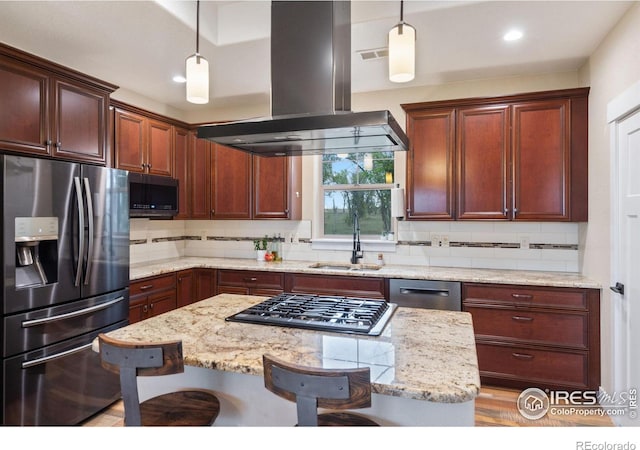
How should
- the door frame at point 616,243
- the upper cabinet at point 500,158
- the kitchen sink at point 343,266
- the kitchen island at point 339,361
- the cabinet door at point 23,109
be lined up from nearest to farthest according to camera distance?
the kitchen island at point 339,361 → the cabinet door at point 23,109 → the door frame at point 616,243 → the upper cabinet at point 500,158 → the kitchen sink at point 343,266

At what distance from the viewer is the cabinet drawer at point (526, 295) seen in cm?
291

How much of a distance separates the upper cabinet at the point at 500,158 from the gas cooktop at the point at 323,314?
5.49 feet

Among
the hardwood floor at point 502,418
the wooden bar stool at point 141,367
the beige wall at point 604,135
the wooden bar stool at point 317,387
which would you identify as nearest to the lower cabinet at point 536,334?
the beige wall at point 604,135

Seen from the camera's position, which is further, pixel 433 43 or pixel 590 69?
pixel 590 69

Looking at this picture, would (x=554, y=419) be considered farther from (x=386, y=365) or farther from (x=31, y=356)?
(x=31, y=356)

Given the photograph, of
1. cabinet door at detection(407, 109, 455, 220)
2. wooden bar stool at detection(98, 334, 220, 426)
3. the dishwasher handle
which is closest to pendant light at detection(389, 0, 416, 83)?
wooden bar stool at detection(98, 334, 220, 426)

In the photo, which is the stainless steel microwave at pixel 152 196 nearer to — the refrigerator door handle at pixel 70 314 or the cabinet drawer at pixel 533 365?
the refrigerator door handle at pixel 70 314

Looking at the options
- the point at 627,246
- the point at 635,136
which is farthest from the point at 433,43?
the point at 627,246

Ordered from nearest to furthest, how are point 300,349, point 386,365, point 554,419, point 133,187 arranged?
point 386,365 < point 300,349 < point 554,419 < point 133,187

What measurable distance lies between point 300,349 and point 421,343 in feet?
1.56

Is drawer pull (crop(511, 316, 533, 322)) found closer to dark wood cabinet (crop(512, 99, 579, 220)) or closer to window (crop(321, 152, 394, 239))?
dark wood cabinet (crop(512, 99, 579, 220))

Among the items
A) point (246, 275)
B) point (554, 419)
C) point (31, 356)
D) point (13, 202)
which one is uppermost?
point (13, 202)

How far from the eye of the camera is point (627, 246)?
243 cm

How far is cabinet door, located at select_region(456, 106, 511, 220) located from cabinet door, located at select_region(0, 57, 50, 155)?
10.2ft
